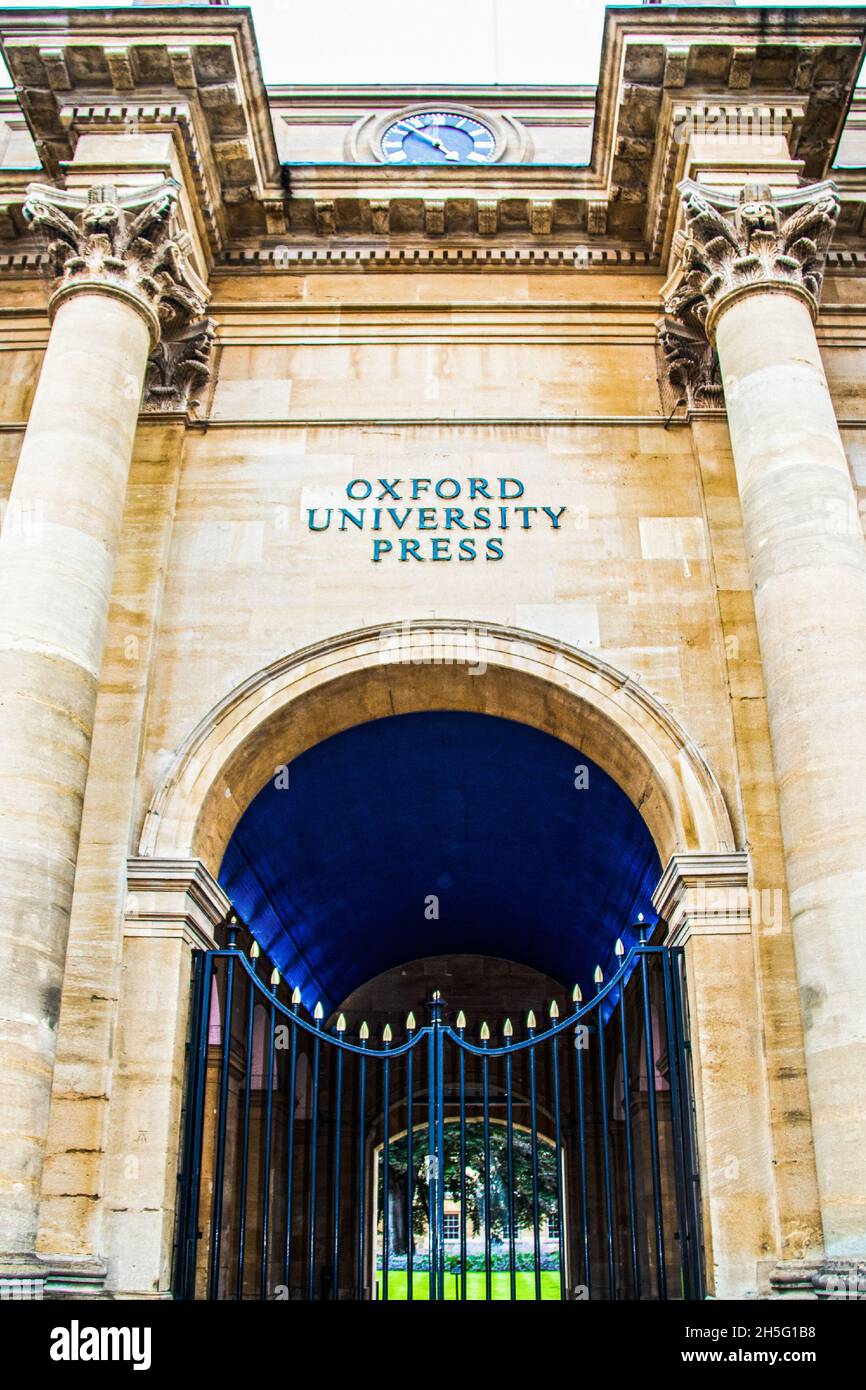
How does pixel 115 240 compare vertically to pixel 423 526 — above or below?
above

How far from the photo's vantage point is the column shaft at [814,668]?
7.33 m

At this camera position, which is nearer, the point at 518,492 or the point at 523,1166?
the point at 518,492

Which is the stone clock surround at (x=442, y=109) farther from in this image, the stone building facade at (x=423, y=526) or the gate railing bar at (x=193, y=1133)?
the gate railing bar at (x=193, y=1133)

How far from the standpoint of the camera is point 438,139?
44.1 feet

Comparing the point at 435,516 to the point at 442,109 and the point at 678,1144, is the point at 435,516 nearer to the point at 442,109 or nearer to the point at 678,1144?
the point at 678,1144

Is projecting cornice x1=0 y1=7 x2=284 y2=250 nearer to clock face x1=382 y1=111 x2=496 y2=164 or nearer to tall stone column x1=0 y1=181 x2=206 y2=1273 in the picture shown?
tall stone column x1=0 y1=181 x2=206 y2=1273

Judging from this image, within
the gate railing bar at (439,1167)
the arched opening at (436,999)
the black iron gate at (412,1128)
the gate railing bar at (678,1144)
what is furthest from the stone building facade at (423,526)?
the gate railing bar at (439,1167)

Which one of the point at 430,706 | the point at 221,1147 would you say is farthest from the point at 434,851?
the point at 221,1147

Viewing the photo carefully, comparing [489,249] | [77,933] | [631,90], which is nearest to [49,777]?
[77,933]

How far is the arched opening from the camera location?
29.9ft

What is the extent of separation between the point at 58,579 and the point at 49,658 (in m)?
0.64
